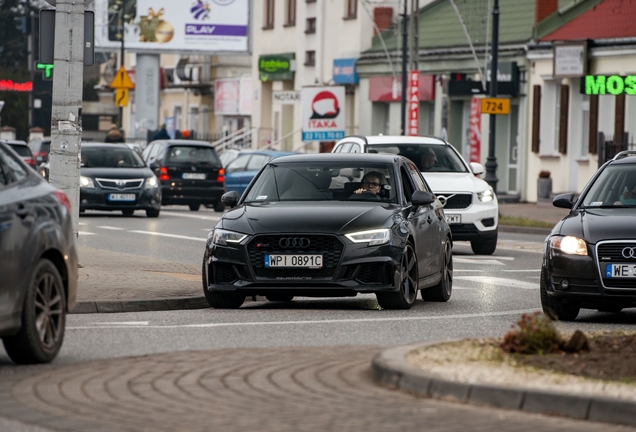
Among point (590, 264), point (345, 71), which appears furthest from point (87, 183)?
point (345, 71)

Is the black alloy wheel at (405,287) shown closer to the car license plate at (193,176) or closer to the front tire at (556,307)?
the front tire at (556,307)

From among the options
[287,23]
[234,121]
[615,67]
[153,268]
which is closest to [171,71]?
[234,121]

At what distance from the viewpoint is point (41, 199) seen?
9.73m

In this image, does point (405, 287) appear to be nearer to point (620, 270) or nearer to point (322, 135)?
point (620, 270)

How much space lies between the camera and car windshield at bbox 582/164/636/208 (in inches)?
547

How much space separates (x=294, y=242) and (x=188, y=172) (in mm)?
23921

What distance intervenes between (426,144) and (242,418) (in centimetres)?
1659

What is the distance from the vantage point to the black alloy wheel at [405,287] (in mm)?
13688

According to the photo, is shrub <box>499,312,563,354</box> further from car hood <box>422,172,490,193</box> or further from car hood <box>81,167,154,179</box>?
car hood <box>81,167,154,179</box>

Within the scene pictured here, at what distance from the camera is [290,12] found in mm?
63969

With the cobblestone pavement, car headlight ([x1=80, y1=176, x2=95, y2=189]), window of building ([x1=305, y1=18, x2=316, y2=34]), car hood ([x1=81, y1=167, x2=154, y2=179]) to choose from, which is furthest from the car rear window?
the cobblestone pavement

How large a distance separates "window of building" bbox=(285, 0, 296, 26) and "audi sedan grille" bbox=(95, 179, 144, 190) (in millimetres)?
31566

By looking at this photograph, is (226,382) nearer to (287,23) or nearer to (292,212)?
(292,212)

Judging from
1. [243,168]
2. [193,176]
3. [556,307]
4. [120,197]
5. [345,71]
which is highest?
[345,71]
